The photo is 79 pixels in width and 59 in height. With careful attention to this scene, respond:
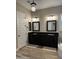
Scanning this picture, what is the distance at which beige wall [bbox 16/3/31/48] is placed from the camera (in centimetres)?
429

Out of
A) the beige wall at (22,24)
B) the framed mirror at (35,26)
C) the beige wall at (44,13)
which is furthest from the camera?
the framed mirror at (35,26)

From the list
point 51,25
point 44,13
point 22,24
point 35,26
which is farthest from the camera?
point 35,26

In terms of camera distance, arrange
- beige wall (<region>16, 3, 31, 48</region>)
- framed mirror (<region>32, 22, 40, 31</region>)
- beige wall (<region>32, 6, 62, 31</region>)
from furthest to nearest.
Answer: framed mirror (<region>32, 22, 40, 31</region>) → beige wall (<region>32, 6, 62, 31</region>) → beige wall (<region>16, 3, 31, 48</region>)

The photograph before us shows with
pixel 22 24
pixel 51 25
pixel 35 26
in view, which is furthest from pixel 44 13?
pixel 22 24

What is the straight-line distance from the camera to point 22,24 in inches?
185

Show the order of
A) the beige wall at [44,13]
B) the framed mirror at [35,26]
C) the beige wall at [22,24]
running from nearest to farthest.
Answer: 1. the beige wall at [22,24]
2. the beige wall at [44,13]
3. the framed mirror at [35,26]

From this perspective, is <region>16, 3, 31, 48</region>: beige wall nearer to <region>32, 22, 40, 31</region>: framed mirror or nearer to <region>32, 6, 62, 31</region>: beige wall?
<region>32, 22, 40, 31</region>: framed mirror

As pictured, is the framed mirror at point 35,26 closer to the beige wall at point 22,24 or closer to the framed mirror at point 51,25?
the beige wall at point 22,24

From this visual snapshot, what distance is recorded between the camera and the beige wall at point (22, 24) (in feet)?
14.1

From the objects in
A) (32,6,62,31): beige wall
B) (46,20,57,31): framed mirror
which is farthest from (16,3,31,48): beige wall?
(46,20,57,31): framed mirror

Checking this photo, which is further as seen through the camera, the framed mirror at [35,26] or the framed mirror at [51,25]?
the framed mirror at [35,26]

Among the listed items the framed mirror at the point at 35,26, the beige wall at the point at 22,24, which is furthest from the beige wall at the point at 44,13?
the beige wall at the point at 22,24

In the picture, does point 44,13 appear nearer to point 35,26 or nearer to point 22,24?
point 35,26
